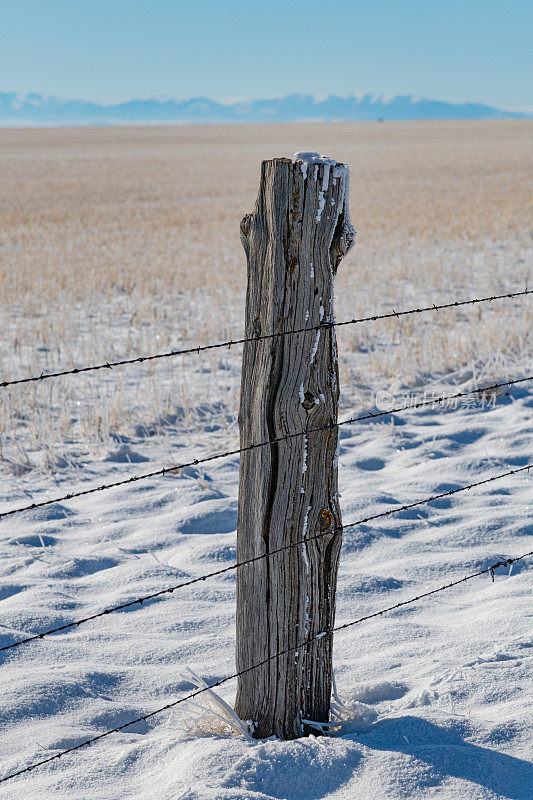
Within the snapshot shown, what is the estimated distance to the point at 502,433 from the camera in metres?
6.36

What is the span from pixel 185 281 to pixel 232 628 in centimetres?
1010

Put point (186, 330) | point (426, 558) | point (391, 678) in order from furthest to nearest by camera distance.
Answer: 1. point (186, 330)
2. point (426, 558)
3. point (391, 678)

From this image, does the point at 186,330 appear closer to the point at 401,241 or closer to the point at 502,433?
the point at 502,433

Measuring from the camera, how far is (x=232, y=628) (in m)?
3.93

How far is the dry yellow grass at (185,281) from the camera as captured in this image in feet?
25.5

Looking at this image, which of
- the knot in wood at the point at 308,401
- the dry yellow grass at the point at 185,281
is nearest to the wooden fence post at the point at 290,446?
the knot in wood at the point at 308,401

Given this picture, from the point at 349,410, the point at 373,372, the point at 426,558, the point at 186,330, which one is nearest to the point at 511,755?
the point at 426,558

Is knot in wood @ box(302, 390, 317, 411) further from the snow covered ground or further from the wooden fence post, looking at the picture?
the snow covered ground

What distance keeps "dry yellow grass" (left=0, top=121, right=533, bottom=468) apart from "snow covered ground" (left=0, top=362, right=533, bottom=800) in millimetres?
1276

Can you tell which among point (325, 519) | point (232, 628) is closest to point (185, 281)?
point (232, 628)

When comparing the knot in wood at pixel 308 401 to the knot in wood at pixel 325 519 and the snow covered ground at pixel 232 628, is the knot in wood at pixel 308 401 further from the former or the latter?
the snow covered ground at pixel 232 628

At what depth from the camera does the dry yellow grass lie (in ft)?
25.5

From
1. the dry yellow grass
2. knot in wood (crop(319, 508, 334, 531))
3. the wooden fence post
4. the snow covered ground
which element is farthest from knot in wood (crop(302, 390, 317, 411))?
the dry yellow grass

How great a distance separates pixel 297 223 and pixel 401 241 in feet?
50.7
